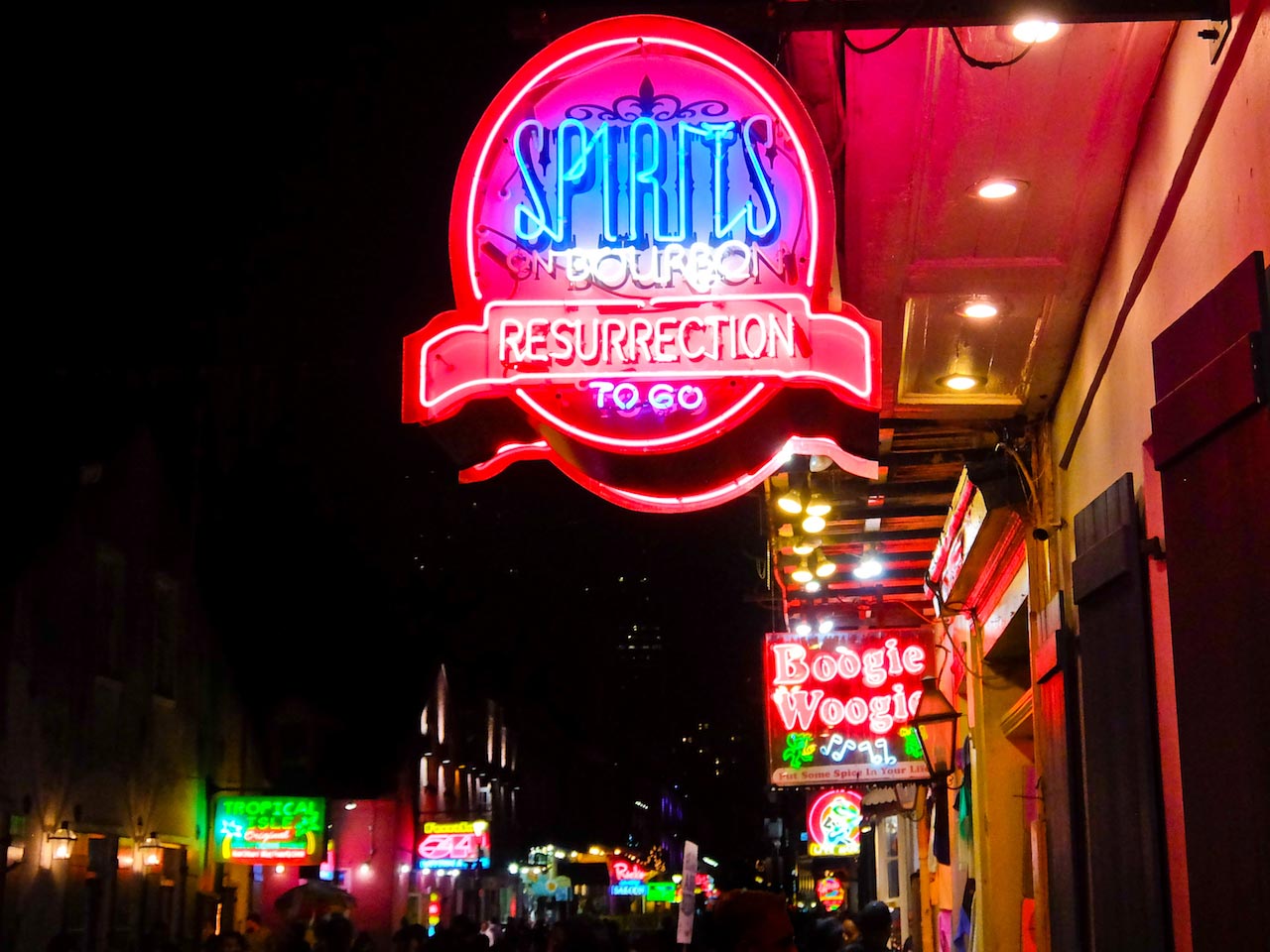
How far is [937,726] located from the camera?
14852 millimetres

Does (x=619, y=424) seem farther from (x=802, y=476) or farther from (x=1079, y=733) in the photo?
(x=802, y=476)

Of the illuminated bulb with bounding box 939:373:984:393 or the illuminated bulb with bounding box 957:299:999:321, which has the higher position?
the illuminated bulb with bounding box 957:299:999:321

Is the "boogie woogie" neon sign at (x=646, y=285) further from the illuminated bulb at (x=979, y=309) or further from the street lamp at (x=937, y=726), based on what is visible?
the street lamp at (x=937, y=726)

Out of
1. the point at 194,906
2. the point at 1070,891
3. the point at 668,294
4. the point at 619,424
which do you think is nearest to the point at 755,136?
the point at 668,294

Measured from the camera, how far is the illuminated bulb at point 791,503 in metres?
11.7

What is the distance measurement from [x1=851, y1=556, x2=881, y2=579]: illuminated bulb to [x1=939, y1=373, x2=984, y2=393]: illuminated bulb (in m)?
6.02

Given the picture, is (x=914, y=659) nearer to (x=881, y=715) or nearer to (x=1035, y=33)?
(x=881, y=715)

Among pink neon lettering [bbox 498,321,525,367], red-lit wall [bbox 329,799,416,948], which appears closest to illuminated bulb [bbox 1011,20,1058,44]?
pink neon lettering [bbox 498,321,525,367]

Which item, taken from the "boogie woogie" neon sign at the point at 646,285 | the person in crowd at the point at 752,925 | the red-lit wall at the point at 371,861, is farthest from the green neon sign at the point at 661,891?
the person in crowd at the point at 752,925

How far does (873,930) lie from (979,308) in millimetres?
3489

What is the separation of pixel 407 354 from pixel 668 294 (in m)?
1.22

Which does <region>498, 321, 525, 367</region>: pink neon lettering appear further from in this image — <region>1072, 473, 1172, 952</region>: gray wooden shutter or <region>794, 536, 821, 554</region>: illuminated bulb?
<region>794, 536, 821, 554</region>: illuminated bulb

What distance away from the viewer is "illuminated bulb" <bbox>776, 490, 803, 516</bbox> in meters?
11.7

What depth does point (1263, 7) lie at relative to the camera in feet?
13.9
